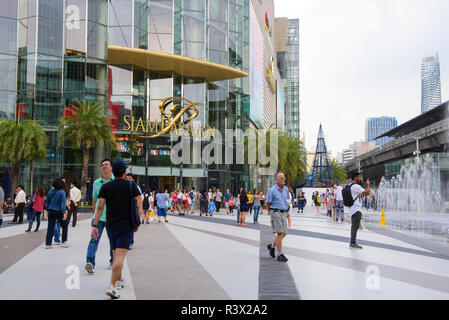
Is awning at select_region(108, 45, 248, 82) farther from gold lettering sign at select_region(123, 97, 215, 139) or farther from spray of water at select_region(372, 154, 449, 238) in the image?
spray of water at select_region(372, 154, 449, 238)

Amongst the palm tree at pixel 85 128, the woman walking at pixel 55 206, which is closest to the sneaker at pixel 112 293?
the woman walking at pixel 55 206

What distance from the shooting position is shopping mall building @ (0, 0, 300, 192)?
36000 millimetres

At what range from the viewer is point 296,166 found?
48781mm

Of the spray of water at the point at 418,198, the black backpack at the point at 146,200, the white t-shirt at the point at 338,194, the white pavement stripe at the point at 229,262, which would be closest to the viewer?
the white pavement stripe at the point at 229,262

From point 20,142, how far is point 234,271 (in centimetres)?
2564

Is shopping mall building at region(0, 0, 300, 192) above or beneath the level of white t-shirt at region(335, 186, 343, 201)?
above

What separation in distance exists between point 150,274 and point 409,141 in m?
49.0

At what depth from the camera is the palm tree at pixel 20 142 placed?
1137 inches

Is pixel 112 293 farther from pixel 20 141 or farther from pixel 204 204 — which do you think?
pixel 20 141

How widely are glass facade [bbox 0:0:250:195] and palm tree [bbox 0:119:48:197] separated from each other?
5017 mm

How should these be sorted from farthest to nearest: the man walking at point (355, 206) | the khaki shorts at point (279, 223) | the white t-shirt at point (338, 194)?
the white t-shirt at point (338, 194) < the man walking at point (355, 206) < the khaki shorts at point (279, 223)

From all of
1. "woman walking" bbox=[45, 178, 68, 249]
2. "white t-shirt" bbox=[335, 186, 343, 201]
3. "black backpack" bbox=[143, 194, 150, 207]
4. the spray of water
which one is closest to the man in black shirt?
"woman walking" bbox=[45, 178, 68, 249]

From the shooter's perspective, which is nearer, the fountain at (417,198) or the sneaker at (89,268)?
the sneaker at (89,268)

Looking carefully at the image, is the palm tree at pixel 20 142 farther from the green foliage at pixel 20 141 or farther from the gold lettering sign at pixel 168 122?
the gold lettering sign at pixel 168 122
